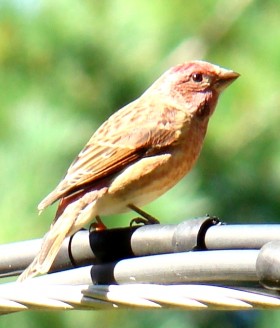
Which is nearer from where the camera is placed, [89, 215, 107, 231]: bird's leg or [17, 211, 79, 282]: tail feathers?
[17, 211, 79, 282]: tail feathers

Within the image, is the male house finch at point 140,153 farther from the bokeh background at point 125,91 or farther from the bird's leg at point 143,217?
the bokeh background at point 125,91

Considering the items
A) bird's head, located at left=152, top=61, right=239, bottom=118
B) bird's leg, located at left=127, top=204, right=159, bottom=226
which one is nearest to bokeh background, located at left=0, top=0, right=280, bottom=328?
bird's head, located at left=152, top=61, right=239, bottom=118

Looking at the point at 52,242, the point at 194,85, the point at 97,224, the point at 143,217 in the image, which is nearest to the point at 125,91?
the point at 194,85

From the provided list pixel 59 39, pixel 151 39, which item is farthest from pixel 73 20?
pixel 151 39

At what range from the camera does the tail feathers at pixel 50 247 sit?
3.62m

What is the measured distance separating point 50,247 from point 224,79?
68.8 inches

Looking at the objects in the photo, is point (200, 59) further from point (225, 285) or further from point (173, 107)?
point (225, 285)

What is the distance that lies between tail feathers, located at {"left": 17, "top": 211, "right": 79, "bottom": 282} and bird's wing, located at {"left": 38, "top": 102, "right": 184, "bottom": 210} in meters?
0.20

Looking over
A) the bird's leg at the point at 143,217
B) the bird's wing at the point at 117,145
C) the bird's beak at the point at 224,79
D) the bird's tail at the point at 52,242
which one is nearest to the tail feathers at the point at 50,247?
the bird's tail at the point at 52,242

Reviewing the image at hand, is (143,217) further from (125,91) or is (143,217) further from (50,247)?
(50,247)

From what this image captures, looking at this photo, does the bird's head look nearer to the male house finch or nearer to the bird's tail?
the male house finch

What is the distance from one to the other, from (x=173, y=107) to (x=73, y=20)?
29.8 inches

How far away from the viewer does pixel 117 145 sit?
4.98 metres

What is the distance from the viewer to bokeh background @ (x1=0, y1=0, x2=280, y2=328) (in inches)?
208
